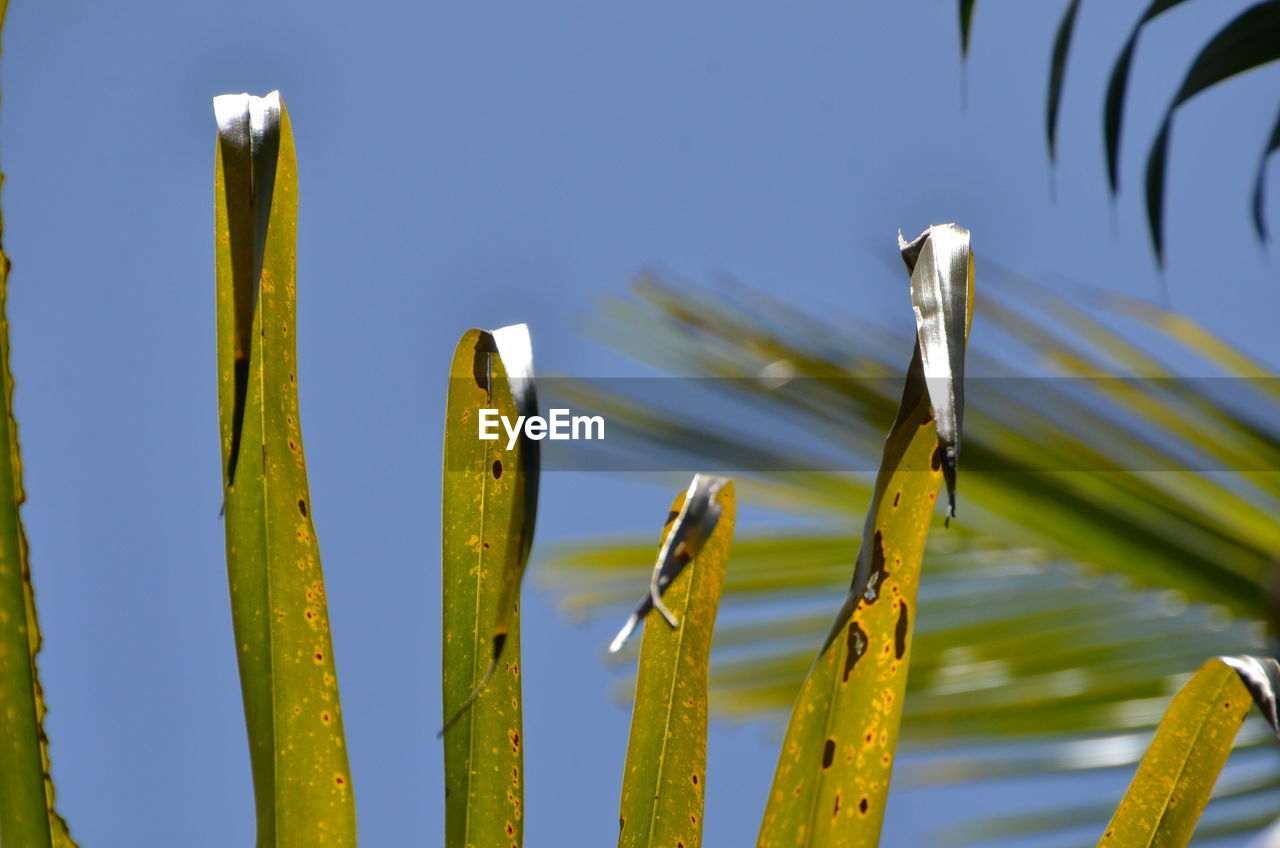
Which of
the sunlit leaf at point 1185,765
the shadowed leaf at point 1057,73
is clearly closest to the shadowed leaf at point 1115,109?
the shadowed leaf at point 1057,73

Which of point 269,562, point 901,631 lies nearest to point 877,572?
point 901,631

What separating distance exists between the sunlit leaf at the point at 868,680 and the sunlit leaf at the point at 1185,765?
6 centimetres

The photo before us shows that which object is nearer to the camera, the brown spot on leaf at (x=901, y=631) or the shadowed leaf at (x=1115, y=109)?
the brown spot on leaf at (x=901, y=631)

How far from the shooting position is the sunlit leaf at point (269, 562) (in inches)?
11.1

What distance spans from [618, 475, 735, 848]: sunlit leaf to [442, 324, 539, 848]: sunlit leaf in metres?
0.03

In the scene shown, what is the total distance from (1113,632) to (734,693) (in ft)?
1.07

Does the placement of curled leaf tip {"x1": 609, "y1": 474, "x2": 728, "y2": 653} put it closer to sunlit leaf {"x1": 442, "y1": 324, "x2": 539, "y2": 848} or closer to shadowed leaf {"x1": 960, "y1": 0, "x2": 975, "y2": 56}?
sunlit leaf {"x1": 442, "y1": 324, "x2": 539, "y2": 848}

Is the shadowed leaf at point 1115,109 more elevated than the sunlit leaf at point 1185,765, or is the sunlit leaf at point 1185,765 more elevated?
the shadowed leaf at point 1115,109

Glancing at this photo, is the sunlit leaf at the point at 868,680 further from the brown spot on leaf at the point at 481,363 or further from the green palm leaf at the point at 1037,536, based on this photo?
the green palm leaf at the point at 1037,536

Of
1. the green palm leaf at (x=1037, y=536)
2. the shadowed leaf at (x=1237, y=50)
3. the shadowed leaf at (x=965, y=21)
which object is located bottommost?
A: the green palm leaf at (x=1037, y=536)

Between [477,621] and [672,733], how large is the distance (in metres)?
0.06

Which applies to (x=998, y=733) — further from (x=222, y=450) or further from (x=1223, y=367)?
(x=222, y=450)

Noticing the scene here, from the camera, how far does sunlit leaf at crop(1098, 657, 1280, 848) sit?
11.4 inches

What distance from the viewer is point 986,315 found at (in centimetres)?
109
